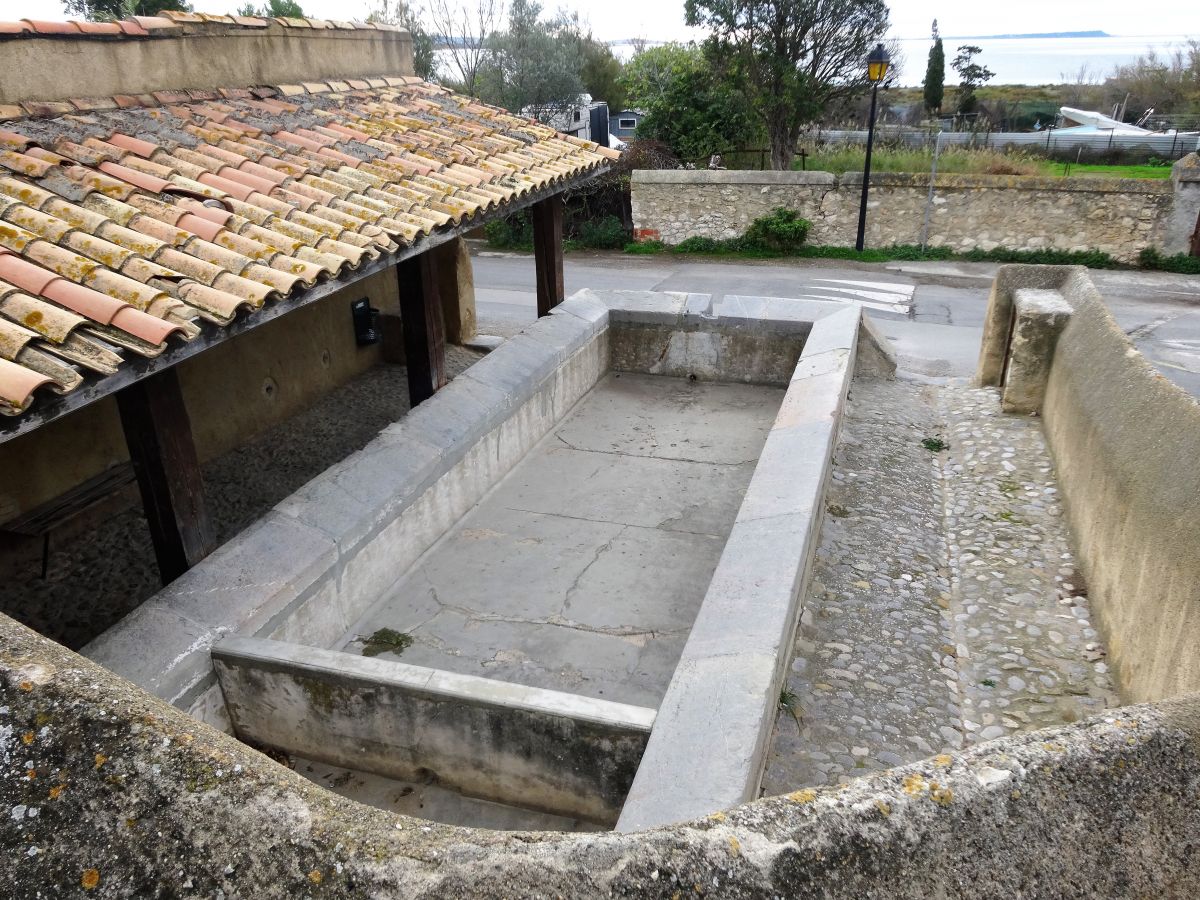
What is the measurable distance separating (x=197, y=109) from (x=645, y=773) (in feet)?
18.2

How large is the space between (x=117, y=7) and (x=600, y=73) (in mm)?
18257

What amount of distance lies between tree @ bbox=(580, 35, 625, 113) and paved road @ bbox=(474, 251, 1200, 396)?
1639 cm

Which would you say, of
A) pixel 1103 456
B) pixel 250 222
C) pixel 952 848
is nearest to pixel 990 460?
pixel 1103 456

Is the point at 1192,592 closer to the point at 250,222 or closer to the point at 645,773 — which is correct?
the point at 645,773

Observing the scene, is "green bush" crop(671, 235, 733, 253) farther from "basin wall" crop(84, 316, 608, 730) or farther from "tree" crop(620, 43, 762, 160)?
"basin wall" crop(84, 316, 608, 730)

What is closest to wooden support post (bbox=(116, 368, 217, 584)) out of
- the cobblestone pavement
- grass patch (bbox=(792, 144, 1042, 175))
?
the cobblestone pavement

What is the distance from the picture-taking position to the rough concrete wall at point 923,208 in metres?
16.1

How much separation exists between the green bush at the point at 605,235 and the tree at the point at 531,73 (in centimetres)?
794

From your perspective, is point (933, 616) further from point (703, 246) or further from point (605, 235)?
point (605, 235)

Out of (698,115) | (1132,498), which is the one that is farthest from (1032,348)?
(698,115)

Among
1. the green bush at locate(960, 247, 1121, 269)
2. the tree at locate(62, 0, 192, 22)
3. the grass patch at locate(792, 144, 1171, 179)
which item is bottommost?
the green bush at locate(960, 247, 1121, 269)

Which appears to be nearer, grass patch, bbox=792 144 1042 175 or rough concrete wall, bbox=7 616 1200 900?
rough concrete wall, bbox=7 616 1200 900

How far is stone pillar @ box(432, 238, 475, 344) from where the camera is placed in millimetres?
9633

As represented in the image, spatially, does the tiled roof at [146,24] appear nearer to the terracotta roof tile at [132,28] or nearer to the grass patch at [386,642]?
the terracotta roof tile at [132,28]
